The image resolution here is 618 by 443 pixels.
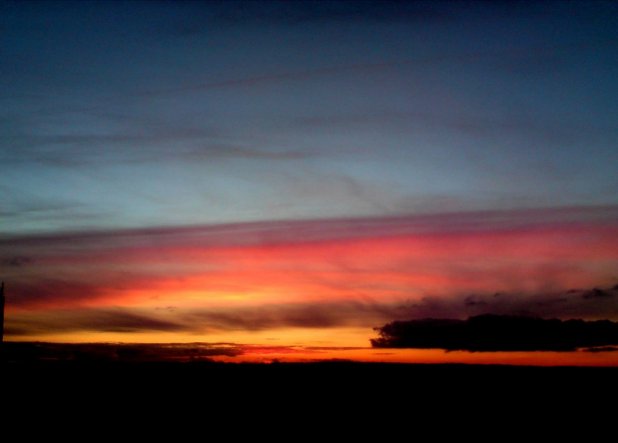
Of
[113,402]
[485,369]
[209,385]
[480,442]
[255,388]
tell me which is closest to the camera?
[480,442]

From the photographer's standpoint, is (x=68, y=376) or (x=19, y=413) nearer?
(x=19, y=413)

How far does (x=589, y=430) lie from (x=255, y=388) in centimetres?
4405

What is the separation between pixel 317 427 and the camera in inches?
2154

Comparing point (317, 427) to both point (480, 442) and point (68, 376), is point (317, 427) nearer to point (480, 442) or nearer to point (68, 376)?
point (480, 442)

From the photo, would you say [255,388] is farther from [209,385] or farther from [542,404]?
[542,404]

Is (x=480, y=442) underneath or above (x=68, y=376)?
underneath

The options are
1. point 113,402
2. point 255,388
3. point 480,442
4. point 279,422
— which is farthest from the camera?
point 255,388

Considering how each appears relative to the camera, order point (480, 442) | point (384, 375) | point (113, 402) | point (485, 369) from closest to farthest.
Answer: point (480, 442) < point (113, 402) < point (384, 375) < point (485, 369)

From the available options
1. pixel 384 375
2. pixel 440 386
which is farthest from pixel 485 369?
pixel 440 386

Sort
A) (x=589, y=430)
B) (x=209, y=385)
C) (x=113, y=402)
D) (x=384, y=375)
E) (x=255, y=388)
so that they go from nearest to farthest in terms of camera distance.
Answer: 1. (x=589, y=430)
2. (x=113, y=402)
3. (x=255, y=388)
4. (x=209, y=385)
5. (x=384, y=375)

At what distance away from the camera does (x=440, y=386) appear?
90.2 m

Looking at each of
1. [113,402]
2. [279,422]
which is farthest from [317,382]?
[279,422]

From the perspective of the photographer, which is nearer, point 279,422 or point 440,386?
point 279,422

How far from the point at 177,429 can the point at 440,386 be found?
45.7 metres
